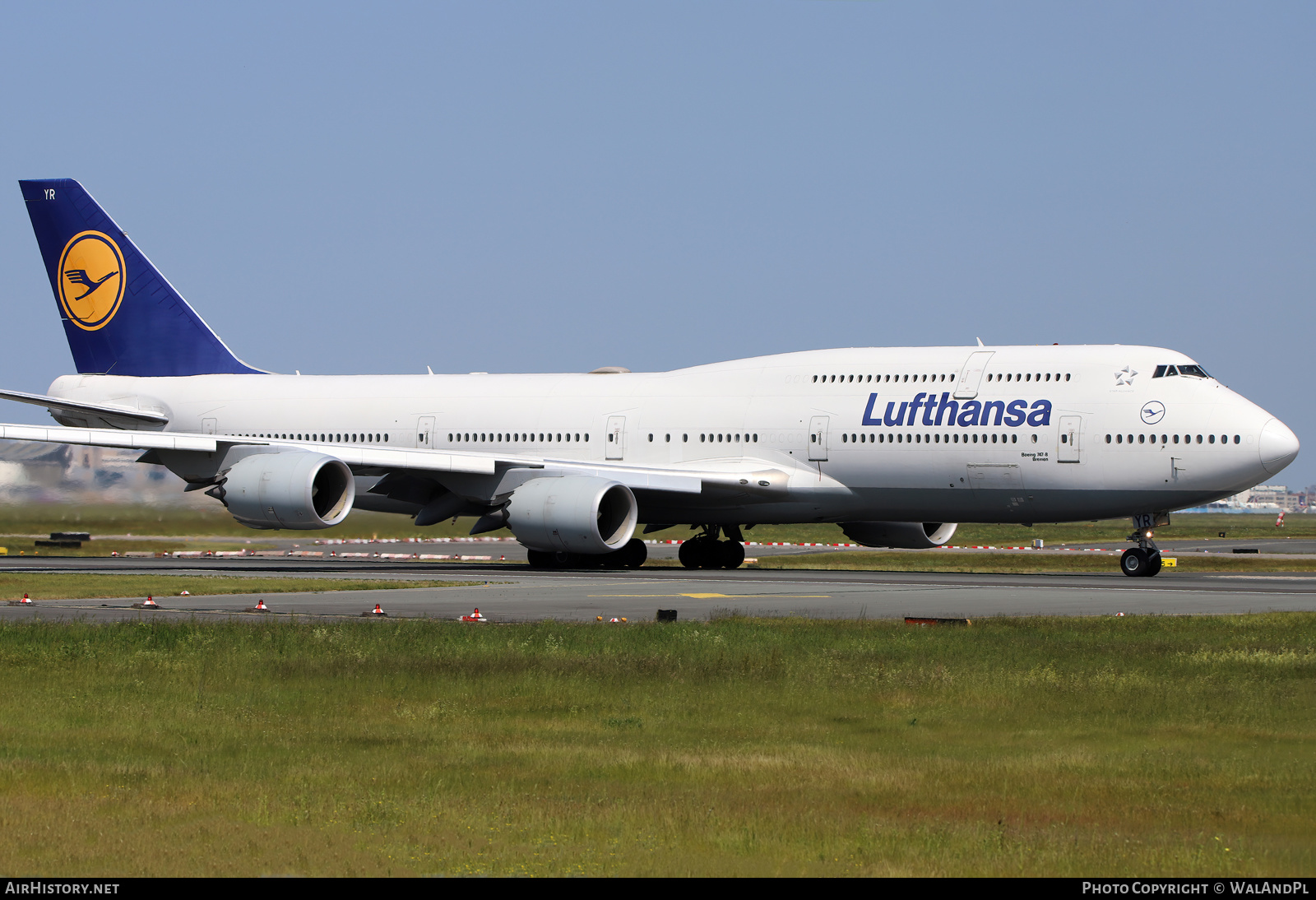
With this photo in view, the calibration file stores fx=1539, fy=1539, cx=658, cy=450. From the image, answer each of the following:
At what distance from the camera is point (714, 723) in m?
11.4

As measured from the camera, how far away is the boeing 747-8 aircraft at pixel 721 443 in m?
30.3

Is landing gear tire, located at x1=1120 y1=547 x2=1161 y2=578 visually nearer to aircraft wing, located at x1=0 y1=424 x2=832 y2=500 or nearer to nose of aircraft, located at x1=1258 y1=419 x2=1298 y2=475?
nose of aircraft, located at x1=1258 y1=419 x2=1298 y2=475

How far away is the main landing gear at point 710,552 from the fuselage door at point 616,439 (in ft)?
9.19

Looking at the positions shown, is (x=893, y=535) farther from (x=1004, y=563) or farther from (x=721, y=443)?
(x=1004, y=563)

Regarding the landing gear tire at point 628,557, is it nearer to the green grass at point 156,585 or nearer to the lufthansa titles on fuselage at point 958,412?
the lufthansa titles on fuselage at point 958,412

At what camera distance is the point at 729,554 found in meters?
36.6

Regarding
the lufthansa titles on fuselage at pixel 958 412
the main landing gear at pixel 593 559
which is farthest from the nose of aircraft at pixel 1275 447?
the main landing gear at pixel 593 559

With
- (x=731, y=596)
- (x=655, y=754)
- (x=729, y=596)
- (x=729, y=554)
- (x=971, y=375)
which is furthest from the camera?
(x=729, y=554)

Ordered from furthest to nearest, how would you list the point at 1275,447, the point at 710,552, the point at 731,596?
the point at 710,552
the point at 1275,447
the point at 731,596

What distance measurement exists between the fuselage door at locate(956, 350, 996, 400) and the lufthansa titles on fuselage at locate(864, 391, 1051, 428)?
0.18 m

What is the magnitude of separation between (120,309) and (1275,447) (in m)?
28.9

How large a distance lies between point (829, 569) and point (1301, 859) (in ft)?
92.6

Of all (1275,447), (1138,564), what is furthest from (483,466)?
(1275,447)

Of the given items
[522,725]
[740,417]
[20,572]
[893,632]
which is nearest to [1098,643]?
[893,632]
